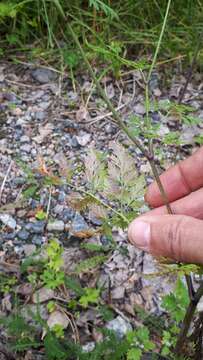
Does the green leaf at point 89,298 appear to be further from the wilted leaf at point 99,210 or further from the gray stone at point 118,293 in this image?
the wilted leaf at point 99,210

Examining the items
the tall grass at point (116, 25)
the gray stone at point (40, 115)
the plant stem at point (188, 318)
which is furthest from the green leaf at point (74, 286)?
the tall grass at point (116, 25)

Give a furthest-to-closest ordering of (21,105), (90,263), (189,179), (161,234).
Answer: (21,105), (90,263), (189,179), (161,234)

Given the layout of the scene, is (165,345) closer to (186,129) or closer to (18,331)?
(18,331)

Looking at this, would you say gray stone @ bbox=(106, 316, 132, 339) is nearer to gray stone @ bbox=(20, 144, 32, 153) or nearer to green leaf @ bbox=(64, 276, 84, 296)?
green leaf @ bbox=(64, 276, 84, 296)

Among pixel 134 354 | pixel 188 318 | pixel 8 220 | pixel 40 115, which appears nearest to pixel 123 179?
pixel 188 318

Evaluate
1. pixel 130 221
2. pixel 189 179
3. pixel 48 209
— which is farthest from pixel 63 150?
pixel 130 221
